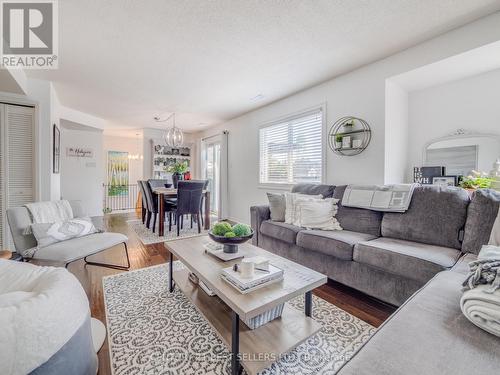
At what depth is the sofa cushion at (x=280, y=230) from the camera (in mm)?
2506

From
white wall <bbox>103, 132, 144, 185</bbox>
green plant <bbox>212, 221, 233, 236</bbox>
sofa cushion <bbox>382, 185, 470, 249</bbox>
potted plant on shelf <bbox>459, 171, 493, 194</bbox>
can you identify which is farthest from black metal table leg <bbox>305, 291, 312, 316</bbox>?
white wall <bbox>103, 132, 144, 185</bbox>

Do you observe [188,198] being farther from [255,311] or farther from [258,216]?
[255,311]

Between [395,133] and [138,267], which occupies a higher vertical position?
[395,133]

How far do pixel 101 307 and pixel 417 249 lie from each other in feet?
8.33

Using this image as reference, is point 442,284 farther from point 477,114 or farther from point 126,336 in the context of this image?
point 477,114

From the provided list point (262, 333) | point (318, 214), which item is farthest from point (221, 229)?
point (318, 214)

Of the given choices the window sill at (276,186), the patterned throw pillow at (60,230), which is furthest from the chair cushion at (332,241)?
the patterned throw pillow at (60,230)

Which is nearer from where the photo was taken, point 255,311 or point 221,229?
point 255,311

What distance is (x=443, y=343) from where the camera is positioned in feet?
2.54

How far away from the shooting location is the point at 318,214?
2541mm

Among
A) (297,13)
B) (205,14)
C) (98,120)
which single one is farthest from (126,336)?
(98,120)

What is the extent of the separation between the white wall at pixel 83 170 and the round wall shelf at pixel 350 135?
17.8 feet

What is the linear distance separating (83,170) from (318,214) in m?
5.51

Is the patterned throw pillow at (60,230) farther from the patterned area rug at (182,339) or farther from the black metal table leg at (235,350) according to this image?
the black metal table leg at (235,350)
